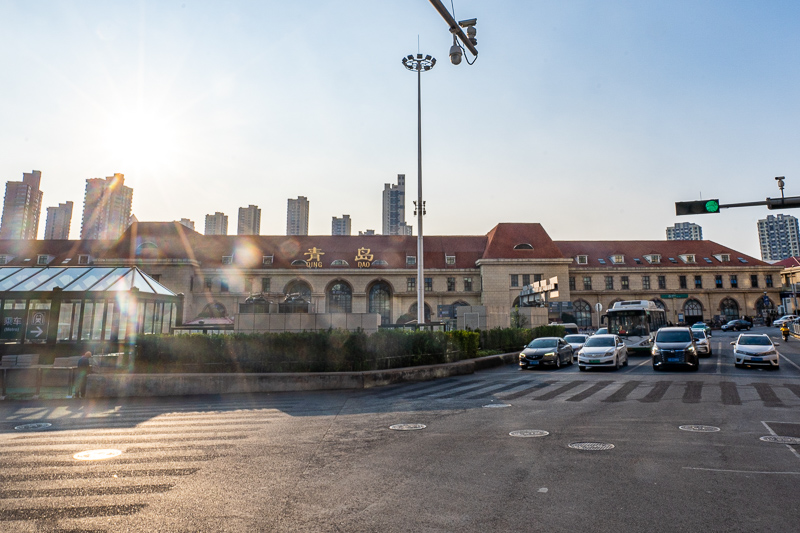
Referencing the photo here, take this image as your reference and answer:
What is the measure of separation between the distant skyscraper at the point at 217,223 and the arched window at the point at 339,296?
318 feet

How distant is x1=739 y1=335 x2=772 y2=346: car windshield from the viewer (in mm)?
21328

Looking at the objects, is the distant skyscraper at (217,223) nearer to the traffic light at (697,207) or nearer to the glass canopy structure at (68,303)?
the glass canopy structure at (68,303)

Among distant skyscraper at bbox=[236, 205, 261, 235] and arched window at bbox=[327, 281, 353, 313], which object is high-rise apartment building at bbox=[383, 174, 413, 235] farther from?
arched window at bbox=[327, 281, 353, 313]

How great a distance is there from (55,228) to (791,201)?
17245cm

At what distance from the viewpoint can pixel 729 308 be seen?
67125 millimetres

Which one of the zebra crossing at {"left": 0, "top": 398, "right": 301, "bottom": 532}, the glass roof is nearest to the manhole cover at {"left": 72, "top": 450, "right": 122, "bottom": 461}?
the zebra crossing at {"left": 0, "top": 398, "right": 301, "bottom": 532}

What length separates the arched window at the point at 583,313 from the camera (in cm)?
6588

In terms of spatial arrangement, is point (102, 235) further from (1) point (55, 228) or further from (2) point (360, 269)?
(2) point (360, 269)

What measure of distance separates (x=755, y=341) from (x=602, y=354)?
23.7ft

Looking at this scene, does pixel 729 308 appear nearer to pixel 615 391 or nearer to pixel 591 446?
pixel 615 391

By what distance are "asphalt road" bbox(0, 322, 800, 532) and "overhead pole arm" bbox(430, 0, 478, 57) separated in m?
7.20

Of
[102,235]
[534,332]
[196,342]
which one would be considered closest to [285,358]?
[196,342]

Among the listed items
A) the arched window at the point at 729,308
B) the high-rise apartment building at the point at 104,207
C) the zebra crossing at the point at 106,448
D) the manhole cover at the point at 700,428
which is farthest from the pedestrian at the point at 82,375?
the high-rise apartment building at the point at 104,207

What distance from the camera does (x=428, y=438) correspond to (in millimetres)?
8828
